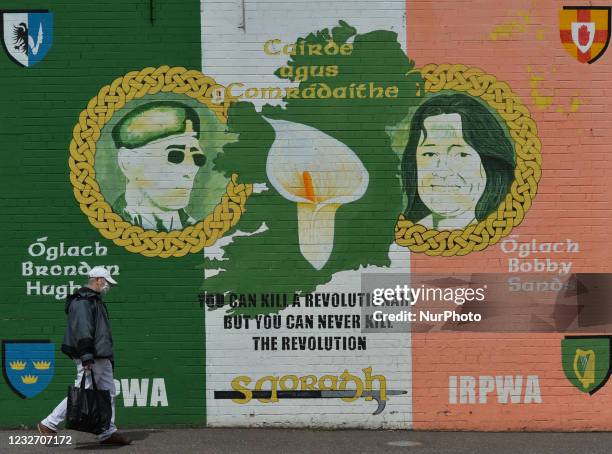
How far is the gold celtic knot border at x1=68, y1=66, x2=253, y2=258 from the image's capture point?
10.2 meters

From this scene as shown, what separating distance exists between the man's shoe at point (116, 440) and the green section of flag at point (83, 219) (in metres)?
0.77

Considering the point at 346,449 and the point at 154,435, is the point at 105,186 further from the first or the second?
the point at 346,449

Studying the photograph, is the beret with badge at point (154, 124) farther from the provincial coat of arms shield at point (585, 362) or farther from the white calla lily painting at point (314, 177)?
the provincial coat of arms shield at point (585, 362)

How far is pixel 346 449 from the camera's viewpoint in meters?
9.24

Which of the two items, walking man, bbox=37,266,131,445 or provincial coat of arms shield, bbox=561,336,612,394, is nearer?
walking man, bbox=37,266,131,445

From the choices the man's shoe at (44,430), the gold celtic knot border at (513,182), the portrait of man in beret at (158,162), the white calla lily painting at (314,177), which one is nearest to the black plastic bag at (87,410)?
the man's shoe at (44,430)

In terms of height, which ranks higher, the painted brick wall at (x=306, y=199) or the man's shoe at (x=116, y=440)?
the painted brick wall at (x=306, y=199)

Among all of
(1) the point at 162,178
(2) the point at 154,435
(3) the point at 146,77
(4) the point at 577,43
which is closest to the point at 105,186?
(1) the point at 162,178

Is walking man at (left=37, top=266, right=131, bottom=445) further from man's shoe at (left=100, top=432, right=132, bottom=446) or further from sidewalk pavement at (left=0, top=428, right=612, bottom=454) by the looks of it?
sidewalk pavement at (left=0, top=428, right=612, bottom=454)

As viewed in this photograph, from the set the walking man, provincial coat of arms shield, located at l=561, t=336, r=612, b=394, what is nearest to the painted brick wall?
provincial coat of arms shield, located at l=561, t=336, r=612, b=394

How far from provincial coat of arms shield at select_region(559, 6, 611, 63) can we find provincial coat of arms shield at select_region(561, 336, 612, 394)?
10.1ft

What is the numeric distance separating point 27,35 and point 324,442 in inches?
213

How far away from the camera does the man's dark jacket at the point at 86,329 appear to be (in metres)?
8.94

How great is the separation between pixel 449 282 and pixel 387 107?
204 cm
